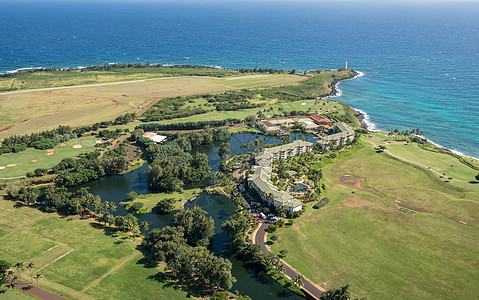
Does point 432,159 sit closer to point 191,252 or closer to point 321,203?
point 321,203

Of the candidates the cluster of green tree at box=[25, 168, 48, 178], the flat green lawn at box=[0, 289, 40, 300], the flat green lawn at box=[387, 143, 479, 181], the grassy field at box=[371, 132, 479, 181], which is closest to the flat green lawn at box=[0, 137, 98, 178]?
the cluster of green tree at box=[25, 168, 48, 178]

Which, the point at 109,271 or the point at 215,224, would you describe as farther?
the point at 215,224

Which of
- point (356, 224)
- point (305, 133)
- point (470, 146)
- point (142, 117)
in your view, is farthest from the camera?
point (142, 117)

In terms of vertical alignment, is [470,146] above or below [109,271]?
above

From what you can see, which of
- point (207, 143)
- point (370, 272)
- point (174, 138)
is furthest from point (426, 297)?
point (174, 138)

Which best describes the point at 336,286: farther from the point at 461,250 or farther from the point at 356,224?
the point at 461,250

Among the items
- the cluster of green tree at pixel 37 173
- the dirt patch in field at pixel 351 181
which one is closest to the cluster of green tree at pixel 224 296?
the dirt patch in field at pixel 351 181
